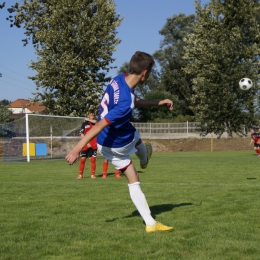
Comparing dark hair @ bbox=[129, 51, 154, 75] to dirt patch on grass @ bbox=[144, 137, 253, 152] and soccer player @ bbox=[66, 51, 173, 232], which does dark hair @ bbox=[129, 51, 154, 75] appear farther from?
dirt patch on grass @ bbox=[144, 137, 253, 152]

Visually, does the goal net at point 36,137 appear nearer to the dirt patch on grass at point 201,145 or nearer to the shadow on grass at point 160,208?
the shadow on grass at point 160,208

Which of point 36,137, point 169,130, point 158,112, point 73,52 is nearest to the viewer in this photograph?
point 36,137

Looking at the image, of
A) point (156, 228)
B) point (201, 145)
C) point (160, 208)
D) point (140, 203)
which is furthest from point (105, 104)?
point (201, 145)

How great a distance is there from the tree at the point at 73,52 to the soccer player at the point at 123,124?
119ft

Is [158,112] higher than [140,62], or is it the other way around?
[158,112]

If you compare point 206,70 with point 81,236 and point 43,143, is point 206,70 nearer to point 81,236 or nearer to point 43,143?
point 43,143

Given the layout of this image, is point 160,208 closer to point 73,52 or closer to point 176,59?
point 73,52

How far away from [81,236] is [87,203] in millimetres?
2873

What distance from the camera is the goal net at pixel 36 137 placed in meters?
27.2

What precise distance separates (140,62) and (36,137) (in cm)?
2257

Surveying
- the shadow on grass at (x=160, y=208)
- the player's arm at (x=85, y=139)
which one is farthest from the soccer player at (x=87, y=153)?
the player's arm at (x=85, y=139)

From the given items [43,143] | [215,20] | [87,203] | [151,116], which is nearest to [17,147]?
[43,143]

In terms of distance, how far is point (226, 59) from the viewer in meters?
46.1

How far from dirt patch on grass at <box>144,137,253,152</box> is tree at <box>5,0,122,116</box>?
31.9 feet
